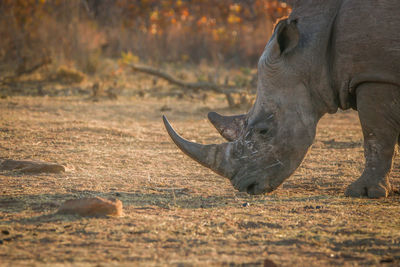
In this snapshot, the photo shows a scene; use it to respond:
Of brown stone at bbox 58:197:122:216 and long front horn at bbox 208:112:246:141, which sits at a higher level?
long front horn at bbox 208:112:246:141

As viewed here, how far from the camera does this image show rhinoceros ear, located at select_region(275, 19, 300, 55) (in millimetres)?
4023

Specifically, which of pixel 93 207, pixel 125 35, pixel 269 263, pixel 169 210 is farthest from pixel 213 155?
pixel 125 35

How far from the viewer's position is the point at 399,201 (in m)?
4.19

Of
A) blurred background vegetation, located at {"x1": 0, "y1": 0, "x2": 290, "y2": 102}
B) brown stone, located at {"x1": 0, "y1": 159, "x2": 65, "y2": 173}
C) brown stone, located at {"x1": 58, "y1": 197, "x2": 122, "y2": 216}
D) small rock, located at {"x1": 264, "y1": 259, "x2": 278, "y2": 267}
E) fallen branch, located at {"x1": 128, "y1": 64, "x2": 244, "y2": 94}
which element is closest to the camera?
small rock, located at {"x1": 264, "y1": 259, "x2": 278, "y2": 267}

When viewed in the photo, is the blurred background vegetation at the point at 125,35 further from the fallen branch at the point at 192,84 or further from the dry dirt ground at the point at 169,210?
the dry dirt ground at the point at 169,210

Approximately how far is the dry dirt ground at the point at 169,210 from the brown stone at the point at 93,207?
0.21 feet

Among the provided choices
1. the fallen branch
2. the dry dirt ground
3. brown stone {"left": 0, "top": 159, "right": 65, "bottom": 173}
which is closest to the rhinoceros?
the dry dirt ground

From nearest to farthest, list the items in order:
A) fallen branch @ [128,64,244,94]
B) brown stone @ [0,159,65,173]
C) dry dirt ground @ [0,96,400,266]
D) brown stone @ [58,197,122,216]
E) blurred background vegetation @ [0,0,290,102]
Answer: dry dirt ground @ [0,96,400,266] → brown stone @ [58,197,122,216] → brown stone @ [0,159,65,173] → fallen branch @ [128,64,244,94] → blurred background vegetation @ [0,0,290,102]

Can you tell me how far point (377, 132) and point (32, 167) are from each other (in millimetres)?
2757

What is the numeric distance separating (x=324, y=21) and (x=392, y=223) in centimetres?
158

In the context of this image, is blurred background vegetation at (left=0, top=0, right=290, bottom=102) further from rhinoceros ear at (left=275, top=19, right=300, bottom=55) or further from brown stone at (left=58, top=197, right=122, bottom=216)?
brown stone at (left=58, top=197, right=122, bottom=216)

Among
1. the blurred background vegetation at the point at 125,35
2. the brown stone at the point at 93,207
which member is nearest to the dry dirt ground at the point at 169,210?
the brown stone at the point at 93,207

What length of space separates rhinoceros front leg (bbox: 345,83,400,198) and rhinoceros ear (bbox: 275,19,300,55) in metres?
0.59

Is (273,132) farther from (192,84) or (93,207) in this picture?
(192,84)
